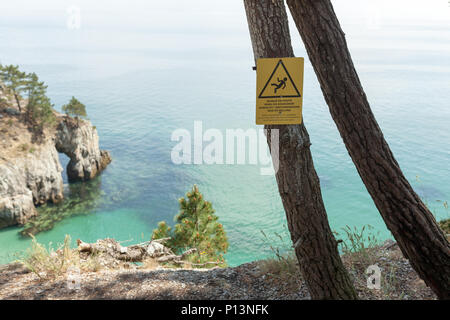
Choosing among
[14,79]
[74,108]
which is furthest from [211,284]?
[74,108]

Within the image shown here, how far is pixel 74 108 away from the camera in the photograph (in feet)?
81.6

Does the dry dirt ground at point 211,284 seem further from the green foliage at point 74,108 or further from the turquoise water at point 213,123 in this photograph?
the green foliage at point 74,108

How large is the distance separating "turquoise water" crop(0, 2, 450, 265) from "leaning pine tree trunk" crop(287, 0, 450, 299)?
208cm

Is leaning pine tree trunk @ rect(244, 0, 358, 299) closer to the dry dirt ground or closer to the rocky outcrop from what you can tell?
the dry dirt ground

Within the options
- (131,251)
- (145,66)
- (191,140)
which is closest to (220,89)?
(191,140)

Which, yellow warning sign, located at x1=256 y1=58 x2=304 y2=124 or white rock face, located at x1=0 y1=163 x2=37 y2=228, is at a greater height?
yellow warning sign, located at x1=256 y1=58 x2=304 y2=124

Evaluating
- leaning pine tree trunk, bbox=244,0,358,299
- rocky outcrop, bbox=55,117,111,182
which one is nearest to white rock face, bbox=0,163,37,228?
rocky outcrop, bbox=55,117,111,182

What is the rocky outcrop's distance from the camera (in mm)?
24844

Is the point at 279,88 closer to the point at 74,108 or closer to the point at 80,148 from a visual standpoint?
the point at 74,108

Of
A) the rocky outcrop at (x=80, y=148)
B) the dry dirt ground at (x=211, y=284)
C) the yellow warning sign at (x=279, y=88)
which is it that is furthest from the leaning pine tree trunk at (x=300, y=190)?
the rocky outcrop at (x=80, y=148)

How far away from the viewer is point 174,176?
29.4 m

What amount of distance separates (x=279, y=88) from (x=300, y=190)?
2.31 ft
